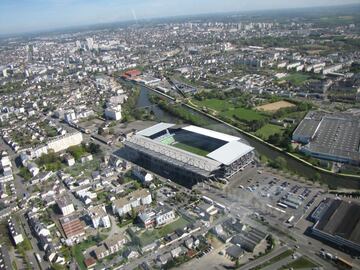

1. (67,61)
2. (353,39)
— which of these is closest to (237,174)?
(353,39)

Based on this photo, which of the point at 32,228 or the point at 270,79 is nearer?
the point at 32,228

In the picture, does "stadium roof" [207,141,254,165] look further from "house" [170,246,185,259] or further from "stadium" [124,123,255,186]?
"house" [170,246,185,259]

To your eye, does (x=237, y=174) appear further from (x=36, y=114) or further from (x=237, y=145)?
(x=36, y=114)

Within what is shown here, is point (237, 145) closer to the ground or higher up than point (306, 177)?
higher up

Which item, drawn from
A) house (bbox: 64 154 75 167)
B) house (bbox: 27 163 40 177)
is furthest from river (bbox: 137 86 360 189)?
house (bbox: 27 163 40 177)

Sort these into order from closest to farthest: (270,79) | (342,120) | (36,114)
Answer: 1. (342,120)
2. (36,114)
3. (270,79)

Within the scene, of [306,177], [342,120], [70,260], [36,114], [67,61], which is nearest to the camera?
[70,260]

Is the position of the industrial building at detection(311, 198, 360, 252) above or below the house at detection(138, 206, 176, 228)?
above

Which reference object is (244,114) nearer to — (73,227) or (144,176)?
(144,176)
